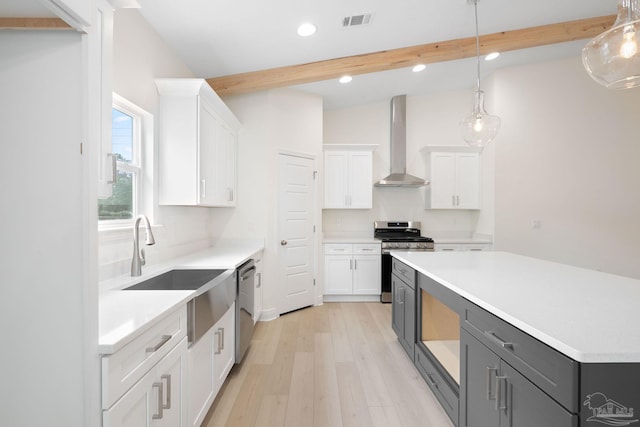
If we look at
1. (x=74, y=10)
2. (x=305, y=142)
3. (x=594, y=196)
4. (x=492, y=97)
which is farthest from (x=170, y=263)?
(x=594, y=196)

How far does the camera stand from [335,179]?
4762 millimetres

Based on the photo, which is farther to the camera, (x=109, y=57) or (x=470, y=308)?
(x=470, y=308)

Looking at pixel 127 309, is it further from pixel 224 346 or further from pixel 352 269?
pixel 352 269

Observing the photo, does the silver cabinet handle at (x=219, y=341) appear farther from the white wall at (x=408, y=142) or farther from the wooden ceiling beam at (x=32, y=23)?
the white wall at (x=408, y=142)

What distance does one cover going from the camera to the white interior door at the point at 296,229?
3.95 metres

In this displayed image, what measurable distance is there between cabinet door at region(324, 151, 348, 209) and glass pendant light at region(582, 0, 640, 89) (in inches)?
127

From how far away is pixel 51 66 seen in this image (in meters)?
0.89

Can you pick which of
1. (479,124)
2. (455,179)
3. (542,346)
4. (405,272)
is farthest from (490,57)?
(542,346)

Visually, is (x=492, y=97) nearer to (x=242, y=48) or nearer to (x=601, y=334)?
(x=242, y=48)

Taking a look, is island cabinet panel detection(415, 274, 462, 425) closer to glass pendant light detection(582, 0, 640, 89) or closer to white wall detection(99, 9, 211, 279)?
glass pendant light detection(582, 0, 640, 89)

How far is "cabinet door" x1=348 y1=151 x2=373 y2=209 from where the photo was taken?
4.75m

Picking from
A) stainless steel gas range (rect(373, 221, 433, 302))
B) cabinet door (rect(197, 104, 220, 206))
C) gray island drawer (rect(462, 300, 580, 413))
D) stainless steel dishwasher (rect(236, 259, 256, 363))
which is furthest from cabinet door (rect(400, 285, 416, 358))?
cabinet door (rect(197, 104, 220, 206))

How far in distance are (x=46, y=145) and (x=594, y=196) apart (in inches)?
236

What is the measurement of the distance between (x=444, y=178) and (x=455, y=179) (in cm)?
19
